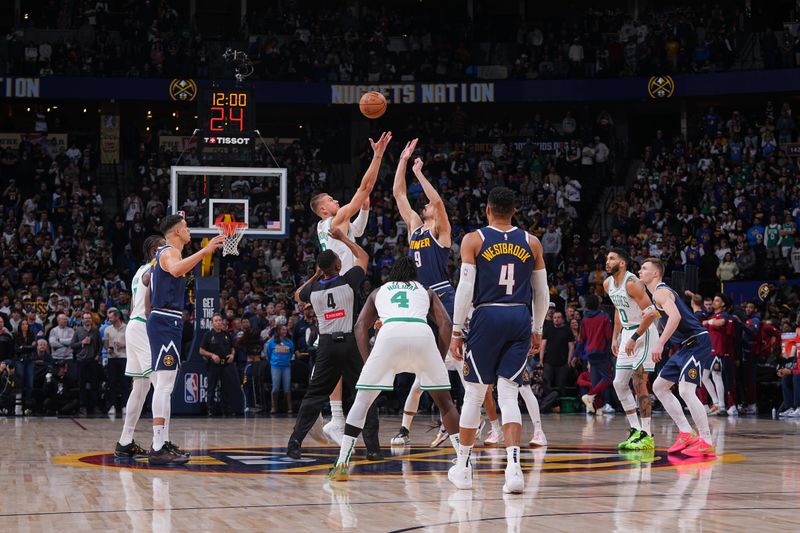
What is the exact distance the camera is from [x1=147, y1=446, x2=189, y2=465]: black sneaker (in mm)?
10062

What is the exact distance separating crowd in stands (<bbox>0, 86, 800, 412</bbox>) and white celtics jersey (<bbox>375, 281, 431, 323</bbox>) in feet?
32.6

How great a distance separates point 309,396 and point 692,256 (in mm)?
16318

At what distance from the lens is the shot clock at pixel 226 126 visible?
19656mm

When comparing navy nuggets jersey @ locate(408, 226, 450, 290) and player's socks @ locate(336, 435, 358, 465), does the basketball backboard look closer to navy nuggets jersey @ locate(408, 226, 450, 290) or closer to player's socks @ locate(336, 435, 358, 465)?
navy nuggets jersey @ locate(408, 226, 450, 290)

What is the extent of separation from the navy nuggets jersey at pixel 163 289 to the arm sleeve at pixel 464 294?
3.22m

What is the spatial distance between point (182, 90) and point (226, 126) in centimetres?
1211

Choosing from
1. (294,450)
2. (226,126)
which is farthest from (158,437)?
(226,126)

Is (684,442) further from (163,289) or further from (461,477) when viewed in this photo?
(163,289)

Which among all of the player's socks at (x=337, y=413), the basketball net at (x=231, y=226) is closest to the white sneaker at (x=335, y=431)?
the player's socks at (x=337, y=413)

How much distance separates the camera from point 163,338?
1027cm

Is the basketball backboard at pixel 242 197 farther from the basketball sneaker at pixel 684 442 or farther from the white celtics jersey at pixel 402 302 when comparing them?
the white celtics jersey at pixel 402 302

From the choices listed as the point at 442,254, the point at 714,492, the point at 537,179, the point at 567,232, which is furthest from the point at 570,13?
the point at 714,492

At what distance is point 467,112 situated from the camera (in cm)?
3506

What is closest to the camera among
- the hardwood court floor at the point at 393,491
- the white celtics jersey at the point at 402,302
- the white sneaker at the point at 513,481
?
the hardwood court floor at the point at 393,491
